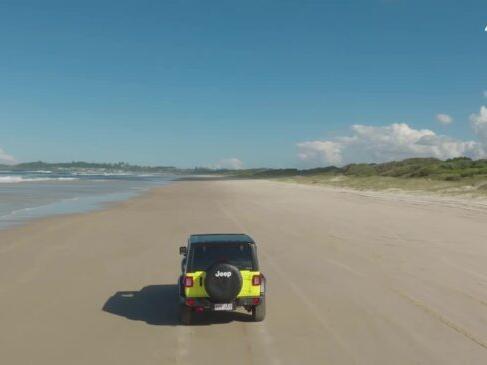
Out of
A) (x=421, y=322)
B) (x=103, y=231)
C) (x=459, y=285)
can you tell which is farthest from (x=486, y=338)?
(x=103, y=231)

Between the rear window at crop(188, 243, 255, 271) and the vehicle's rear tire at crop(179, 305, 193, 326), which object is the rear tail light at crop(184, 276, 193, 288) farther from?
the vehicle's rear tire at crop(179, 305, 193, 326)

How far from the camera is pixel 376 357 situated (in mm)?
8734

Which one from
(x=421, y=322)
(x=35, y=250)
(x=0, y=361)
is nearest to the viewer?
(x=0, y=361)

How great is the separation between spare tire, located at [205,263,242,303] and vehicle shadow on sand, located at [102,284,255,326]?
3.40ft

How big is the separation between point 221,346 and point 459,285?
807 cm

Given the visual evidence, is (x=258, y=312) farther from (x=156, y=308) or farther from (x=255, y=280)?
(x=156, y=308)

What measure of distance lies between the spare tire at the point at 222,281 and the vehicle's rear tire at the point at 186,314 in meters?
0.75

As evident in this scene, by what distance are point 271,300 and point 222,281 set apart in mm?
3016

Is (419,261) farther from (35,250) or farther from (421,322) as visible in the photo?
(35,250)

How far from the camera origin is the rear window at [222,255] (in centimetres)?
1037

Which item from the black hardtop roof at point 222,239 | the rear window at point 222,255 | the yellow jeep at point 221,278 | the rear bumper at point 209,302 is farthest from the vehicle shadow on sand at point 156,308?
the black hardtop roof at point 222,239

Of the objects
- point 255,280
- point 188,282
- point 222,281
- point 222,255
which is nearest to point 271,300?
point 255,280

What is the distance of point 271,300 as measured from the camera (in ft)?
41.1

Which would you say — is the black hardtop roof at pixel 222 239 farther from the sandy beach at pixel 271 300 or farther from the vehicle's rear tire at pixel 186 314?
the sandy beach at pixel 271 300
